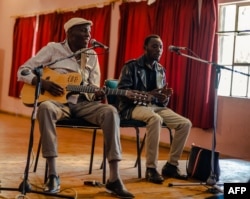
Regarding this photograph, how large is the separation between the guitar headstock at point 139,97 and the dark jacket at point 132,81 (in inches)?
3.2

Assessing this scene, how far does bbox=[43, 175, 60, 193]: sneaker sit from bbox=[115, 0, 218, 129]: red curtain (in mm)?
2590

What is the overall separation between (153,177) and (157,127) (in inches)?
13.8

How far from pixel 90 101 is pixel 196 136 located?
95.0 inches

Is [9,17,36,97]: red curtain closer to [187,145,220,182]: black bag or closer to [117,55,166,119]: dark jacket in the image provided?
[117,55,166,119]: dark jacket

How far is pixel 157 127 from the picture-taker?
3.03 metres

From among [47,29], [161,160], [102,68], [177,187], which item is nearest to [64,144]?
[161,160]

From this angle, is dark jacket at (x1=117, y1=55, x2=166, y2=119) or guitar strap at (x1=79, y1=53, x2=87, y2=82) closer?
guitar strap at (x1=79, y1=53, x2=87, y2=82)

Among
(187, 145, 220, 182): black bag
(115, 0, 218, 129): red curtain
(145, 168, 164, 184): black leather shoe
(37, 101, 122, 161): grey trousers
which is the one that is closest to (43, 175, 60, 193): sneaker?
(37, 101, 122, 161): grey trousers

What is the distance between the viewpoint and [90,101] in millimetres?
2883

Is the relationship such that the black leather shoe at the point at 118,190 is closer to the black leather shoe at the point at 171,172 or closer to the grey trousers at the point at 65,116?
the grey trousers at the point at 65,116

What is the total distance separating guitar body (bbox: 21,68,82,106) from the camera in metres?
2.75

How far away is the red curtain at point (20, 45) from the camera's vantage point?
26.2 ft

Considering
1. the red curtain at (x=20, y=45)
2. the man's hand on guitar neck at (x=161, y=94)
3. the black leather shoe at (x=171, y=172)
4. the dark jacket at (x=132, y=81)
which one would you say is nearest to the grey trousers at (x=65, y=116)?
the dark jacket at (x=132, y=81)

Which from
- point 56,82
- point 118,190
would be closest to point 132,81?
point 56,82
